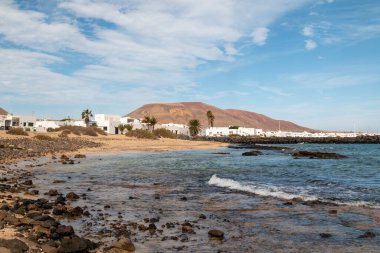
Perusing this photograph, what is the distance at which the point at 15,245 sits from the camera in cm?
792

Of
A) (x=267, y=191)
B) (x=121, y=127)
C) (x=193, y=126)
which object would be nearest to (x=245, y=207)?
(x=267, y=191)

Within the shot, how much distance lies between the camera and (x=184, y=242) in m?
9.93

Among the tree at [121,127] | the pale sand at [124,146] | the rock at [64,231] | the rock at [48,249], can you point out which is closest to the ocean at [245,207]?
the rock at [64,231]

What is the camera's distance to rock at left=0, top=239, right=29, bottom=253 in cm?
778

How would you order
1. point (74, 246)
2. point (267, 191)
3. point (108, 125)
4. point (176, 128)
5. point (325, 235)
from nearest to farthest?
1. point (74, 246)
2. point (325, 235)
3. point (267, 191)
4. point (108, 125)
5. point (176, 128)

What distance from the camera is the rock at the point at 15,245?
25.5 feet

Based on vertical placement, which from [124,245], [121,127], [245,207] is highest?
[121,127]

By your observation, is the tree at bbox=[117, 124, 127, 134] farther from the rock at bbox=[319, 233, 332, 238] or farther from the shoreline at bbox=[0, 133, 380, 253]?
the rock at bbox=[319, 233, 332, 238]

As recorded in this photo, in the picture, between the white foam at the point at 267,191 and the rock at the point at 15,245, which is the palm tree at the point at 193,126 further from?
the rock at the point at 15,245

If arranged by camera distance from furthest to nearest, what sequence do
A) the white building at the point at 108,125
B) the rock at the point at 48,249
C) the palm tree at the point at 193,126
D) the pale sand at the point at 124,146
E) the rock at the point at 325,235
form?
1. the palm tree at the point at 193,126
2. the white building at the point at 108,125
3. the pale sand at the point at 124,146
4. the rock at the point at 325,235
5. the rock at the point at 48,249

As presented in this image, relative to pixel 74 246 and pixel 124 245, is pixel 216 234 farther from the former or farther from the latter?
pixel 74 246

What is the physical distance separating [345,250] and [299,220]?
347 cm

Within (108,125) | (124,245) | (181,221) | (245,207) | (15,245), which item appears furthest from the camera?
(108,125)

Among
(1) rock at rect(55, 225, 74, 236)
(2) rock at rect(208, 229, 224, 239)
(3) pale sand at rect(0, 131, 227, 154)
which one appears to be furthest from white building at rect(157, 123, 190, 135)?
(1) rock at rect(55, 225, 74, 236)
